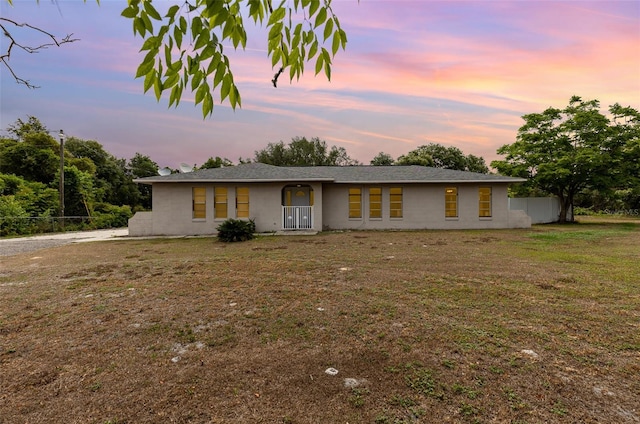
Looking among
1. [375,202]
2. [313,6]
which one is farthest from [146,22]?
[375,202]

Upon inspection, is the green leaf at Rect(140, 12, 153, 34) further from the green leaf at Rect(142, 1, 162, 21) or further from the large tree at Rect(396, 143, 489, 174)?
the large tree at Rect(396, 143, 489, 174)

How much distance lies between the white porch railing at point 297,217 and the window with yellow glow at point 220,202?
2969mm

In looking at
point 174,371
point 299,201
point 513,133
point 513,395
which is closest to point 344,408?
point 513,395

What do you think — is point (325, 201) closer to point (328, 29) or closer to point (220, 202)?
point (220, 202)

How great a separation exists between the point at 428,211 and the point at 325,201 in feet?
18.0

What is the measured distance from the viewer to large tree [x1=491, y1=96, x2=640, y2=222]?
1689 cm

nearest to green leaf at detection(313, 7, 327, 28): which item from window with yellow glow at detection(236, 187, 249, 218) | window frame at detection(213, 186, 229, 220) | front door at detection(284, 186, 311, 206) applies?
window with yellow glow at detection(236, 187, 249, 218)

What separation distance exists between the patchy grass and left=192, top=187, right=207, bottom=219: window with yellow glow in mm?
8989

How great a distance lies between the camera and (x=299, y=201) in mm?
16328

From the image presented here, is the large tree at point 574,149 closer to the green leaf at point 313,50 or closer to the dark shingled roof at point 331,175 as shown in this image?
the dark shingled roof at point 331,175

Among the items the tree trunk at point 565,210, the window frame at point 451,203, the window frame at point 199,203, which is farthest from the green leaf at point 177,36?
the tree trunk at point 565,210

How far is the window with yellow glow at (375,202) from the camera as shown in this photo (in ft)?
51.5

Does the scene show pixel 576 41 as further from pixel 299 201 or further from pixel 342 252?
pixel 299 201

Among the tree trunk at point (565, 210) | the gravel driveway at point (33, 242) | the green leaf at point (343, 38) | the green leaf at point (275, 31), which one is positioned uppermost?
the green leaf at point (275, 31)
